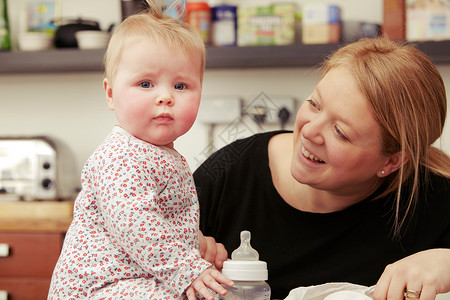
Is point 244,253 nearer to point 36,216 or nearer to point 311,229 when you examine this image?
point 311,229

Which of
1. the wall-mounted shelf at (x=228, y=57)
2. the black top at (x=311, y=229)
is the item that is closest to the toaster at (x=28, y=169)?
the wall-mounted shelf at (x=228, y=57)

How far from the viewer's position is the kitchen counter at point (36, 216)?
2.57 meters

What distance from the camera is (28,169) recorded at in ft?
9.30

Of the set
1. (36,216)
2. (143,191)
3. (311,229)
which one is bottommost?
(36,216)

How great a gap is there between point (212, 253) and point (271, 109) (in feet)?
6.04

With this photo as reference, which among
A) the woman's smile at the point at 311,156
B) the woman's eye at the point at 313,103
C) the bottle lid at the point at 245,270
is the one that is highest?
the woman's eye at the point at 313,103

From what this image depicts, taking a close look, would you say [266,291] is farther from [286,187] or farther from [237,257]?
[286,187]

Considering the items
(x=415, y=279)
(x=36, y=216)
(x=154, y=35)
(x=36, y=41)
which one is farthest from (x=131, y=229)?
(x=36, y=41)

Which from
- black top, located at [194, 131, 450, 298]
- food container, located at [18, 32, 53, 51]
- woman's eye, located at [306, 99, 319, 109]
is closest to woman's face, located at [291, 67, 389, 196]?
woman's eye, located at [306, 99, 319, 109]

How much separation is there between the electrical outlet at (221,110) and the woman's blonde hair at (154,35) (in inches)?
72.0

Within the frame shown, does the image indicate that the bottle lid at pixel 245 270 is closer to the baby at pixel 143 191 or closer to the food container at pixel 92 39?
the baby at pixel 143 191

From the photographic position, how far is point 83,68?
3029mm

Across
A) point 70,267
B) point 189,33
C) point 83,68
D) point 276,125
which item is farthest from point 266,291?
point 83,68

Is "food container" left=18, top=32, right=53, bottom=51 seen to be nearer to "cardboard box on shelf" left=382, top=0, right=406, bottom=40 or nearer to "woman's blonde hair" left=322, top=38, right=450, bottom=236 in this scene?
"cardboard box on shelf" left=382, top=0, right=406, bottom=40
